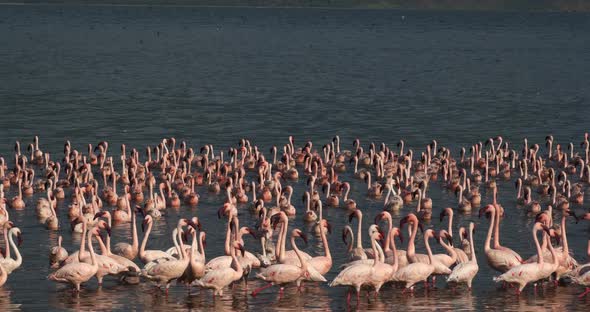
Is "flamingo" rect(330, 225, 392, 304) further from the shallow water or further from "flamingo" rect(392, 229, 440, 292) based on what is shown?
the shallow water

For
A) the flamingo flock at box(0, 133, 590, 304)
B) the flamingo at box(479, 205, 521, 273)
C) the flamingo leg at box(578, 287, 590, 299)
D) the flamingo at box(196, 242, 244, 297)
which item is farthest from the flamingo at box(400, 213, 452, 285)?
the flamingo at box(196, 242, 244, 297)

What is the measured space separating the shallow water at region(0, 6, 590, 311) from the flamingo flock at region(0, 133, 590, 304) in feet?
1.68

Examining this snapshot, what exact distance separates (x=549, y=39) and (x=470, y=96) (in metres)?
110

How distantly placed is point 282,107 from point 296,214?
39984 millimetres

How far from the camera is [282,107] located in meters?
79.0

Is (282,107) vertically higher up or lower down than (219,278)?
higher up

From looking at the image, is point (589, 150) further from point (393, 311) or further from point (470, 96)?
point (470, 96)

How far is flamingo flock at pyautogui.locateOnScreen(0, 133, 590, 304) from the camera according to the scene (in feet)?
91.2

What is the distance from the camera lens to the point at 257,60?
13362cm

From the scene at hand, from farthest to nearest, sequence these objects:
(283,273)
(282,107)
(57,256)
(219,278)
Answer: (282,107)
(57,256)
(283,273)
(219,278)

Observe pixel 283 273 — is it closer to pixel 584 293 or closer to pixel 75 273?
pixel 75 273

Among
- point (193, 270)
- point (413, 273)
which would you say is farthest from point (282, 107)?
point (413, 273)

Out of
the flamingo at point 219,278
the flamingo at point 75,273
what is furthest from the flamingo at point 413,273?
the flamingo at point 75,273

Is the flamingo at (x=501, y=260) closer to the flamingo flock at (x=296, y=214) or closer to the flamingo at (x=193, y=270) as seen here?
the flamingo flock at (x=296, y=214)
